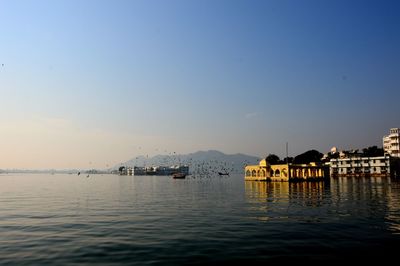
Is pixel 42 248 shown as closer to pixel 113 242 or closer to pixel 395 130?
pixel 113 242

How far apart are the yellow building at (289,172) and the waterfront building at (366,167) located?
145 ft

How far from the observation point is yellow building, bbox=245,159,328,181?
432 feet

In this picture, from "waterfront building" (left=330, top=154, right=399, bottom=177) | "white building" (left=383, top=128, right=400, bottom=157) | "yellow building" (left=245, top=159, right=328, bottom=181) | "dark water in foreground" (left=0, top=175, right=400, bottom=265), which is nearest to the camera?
"dark water in foreground" (left=0, top=175, right=400, bottom=265)

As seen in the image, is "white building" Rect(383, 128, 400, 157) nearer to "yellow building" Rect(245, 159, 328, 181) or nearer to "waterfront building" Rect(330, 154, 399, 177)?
"waterfront building" Rect(330, 154, 399, 177)

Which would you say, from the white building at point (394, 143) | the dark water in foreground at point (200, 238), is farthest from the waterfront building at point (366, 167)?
the dark water in foreground at point (200, 238)

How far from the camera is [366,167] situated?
7057 inches

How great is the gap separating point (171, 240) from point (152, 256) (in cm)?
469

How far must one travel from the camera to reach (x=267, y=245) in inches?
890

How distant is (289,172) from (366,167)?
72.8 m

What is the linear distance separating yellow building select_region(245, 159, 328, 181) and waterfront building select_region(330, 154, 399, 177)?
145 feet

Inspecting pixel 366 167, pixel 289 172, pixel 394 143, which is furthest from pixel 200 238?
pixel 394 143

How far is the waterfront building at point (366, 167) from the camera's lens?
169150mm

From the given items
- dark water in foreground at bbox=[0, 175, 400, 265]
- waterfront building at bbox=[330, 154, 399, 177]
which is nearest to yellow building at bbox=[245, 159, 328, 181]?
waterfront building at bbox=[330, 154, 399, 177]

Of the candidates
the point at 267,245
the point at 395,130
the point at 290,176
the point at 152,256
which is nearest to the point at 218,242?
the point at 267,245
